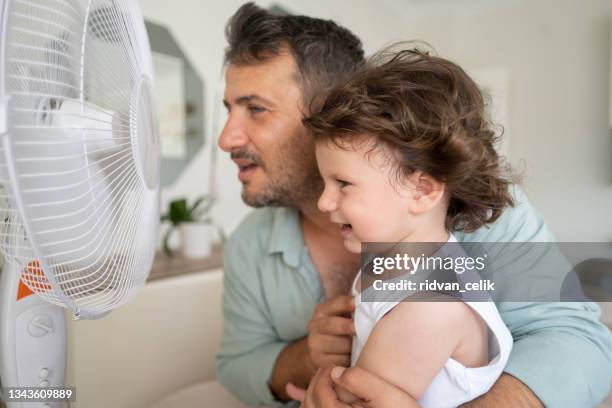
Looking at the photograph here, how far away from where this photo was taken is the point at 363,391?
1.87 ft

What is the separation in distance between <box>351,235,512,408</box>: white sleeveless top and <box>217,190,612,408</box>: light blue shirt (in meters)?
0.06

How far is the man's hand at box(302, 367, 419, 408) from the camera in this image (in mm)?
557

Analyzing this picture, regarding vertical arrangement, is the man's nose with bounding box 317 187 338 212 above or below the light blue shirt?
above

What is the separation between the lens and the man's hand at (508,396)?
2.05ft

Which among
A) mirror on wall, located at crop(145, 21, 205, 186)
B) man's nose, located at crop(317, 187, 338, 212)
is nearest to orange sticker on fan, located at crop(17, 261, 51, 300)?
man's nose, located at crop(317, 187, 338, 212)

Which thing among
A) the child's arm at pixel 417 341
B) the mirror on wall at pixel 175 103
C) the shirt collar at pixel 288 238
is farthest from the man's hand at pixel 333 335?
the mirror on wall at pixel 175 103

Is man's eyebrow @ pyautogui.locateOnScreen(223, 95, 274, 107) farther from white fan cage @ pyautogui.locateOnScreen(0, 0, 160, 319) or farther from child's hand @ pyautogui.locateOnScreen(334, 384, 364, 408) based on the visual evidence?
child's hand @ pyautogui.locateOnScreen(334, 384, 364, 408)

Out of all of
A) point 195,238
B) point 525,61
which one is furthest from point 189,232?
point 525,61

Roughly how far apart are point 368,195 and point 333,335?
26 centimetres

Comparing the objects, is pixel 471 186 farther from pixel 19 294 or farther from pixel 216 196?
pixel 216 196

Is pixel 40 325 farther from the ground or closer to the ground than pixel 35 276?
closer to the ground

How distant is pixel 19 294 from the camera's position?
586 mm

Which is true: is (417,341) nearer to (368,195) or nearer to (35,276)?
(368,195)

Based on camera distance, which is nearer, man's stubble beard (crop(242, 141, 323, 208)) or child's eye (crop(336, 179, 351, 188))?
child's eye (crop(336, 179, 351, 188))
